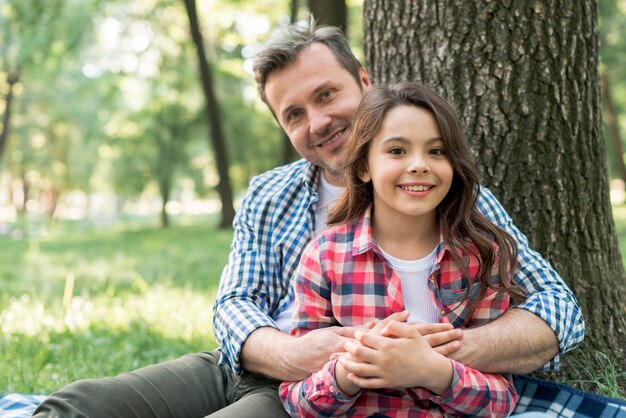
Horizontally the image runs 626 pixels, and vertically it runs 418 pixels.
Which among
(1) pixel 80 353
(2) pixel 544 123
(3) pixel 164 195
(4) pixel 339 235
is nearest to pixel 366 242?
(4) pixel 339 235

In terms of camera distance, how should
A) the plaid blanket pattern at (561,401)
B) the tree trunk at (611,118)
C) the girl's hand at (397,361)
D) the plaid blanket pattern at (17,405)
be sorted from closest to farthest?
the girl's hand at (397,361), the plaid blanket pattern at (561,401), the plaid blanket pattern at (17,405), the tree trunk at (611,118)

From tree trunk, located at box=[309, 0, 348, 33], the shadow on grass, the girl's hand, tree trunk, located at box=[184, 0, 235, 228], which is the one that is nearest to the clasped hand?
the girl's hand

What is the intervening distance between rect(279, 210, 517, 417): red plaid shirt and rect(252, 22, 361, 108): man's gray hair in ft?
3.20

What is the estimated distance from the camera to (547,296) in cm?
234

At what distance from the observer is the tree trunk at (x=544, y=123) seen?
3.12m

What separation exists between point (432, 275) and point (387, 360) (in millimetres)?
386

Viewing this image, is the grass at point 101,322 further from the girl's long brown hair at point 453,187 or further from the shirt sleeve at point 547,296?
the girl's long brown hair at point 453,187

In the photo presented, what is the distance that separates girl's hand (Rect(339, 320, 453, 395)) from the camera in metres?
1.99

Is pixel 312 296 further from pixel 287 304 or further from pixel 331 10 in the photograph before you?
pixel 331 10

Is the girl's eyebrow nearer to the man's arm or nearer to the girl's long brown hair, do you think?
the girl's long brown hair

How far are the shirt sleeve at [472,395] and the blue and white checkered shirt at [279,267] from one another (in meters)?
0.31

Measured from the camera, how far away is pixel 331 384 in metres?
2.11

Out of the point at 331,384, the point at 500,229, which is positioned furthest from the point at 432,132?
the point at 331,384

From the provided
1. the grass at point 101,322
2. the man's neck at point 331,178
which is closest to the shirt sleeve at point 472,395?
the grass at point 101,322
